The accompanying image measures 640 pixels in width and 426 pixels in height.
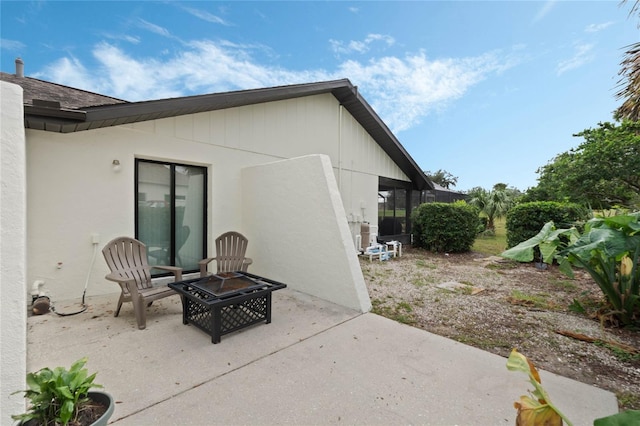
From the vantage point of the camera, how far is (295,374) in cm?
264

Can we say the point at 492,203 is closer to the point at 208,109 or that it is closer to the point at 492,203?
the point at 492,203

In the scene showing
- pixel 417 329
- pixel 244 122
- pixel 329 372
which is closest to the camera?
pixel 329 372

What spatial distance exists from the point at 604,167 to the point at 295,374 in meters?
12.6

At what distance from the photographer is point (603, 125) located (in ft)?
34.0

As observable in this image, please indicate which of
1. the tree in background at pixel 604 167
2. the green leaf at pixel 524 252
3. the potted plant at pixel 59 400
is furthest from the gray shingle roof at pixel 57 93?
the tree in background at pixel 604 167

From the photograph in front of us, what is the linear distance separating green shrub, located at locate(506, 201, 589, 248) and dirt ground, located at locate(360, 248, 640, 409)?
1.44m

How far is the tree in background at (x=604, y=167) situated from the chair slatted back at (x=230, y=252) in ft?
35.3

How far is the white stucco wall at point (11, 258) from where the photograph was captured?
161 centimetres

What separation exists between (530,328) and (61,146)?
25.1 feet

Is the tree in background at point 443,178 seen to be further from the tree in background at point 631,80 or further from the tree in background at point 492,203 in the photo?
the tree in background at point 631,80

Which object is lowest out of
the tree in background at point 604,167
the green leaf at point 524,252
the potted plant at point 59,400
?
the potted plant at point 59,400

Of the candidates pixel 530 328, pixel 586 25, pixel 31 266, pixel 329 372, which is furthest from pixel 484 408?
pixel 586 25

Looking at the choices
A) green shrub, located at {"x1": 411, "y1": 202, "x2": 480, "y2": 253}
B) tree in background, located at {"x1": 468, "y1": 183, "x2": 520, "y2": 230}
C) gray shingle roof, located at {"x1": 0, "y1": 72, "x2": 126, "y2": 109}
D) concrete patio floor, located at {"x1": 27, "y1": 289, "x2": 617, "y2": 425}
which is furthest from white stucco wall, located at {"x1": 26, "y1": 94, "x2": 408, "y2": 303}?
tree in background, located at {"x1": 468, "y1": 183, "x2": 520, "y2": 230}

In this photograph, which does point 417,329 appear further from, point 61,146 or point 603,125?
point 603,125
